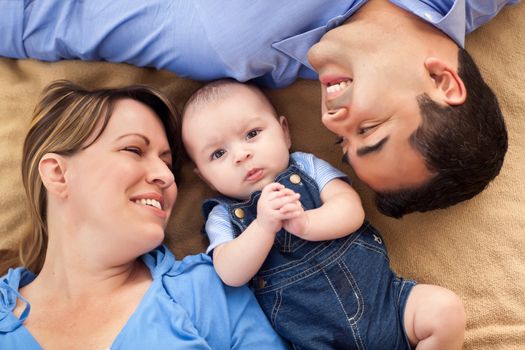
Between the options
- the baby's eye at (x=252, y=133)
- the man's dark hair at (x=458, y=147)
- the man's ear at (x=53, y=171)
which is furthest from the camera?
the baby's eye at (x=252, y=133)

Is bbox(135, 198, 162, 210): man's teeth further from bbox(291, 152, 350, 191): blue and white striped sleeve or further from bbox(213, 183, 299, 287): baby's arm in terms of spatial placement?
bbox(291, 152, 350, 191): blue and white striped sleeve

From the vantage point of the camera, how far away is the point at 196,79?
1634 millimetres

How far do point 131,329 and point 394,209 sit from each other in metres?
0.67

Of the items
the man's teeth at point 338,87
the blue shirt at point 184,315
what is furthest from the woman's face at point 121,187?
the man's teeth at point 338,87

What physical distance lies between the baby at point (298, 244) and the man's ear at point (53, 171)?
320 millimetres

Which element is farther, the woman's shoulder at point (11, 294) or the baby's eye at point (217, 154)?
the baby's eye at point (217, 154)

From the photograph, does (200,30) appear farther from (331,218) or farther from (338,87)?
(331,218)

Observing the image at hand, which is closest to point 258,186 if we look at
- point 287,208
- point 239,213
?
point 239,213

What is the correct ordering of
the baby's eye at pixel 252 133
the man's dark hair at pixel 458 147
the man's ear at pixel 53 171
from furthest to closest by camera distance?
the baby's eye at pixel 252 133 < the man's ear at pixel 53 171 < the man's dark hair at pixel 458 147

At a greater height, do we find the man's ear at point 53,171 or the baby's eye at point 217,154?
the man's ear at point 53,171

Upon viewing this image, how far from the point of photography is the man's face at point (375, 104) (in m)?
1.26

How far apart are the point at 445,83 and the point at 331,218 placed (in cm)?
39

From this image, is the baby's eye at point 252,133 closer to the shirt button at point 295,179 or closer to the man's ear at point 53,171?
the shirt button at point 295,179

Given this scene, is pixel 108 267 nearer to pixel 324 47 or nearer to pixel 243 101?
pixel 243 101
